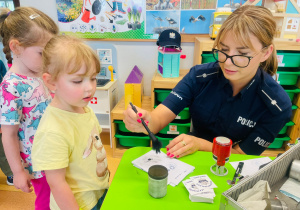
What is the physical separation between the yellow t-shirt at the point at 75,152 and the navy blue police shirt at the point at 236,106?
518 millimetres

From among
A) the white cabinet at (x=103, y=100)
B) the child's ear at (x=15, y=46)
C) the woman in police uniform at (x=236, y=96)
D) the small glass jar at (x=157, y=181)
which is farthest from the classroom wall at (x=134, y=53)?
the small glass jar at (x=157, y=181)

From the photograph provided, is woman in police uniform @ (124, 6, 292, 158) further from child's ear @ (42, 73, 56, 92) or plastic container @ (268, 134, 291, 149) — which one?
plastic container @ (268, 134, 291, 149)

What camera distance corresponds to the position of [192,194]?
29.5 inches

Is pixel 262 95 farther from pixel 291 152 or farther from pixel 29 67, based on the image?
pixel 29 67

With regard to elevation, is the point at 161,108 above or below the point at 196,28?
below

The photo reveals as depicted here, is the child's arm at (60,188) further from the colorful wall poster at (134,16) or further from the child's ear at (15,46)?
the colorful wall poster at (134,16)

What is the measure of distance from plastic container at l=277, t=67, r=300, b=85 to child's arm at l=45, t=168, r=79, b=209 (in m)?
1.87

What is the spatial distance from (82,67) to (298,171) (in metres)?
0.79

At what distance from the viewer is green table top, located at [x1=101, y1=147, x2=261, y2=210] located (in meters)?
0.73

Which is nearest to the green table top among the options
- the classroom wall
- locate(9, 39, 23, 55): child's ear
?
locate(9, 39, 23, 55): child's ear

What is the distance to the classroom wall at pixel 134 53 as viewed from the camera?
2.21 m

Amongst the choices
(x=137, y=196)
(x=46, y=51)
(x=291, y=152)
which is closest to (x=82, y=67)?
(x=46, y=51)

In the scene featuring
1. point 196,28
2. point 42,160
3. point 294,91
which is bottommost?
point 294,91

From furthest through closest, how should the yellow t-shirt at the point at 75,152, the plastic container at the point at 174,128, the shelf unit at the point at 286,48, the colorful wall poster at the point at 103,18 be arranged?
the colorful wall poster at the point at 103,18
the plastic container at the point at 174,128
the shelf unit at the point at 286,48
the yellow t-shirt at the point at 75,152
